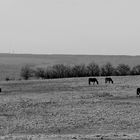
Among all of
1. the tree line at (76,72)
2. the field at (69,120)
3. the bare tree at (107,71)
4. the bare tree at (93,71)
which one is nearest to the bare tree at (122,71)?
the tree line at (76,72)

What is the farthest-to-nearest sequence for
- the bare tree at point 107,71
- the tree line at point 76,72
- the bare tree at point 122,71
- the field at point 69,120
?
the bare tree at point 107,71, the bare tree at point 122,71, the tree line at point 76,72, the field at point 69,120

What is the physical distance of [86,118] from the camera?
2122 centimetres

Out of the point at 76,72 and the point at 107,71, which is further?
the point at 107,71

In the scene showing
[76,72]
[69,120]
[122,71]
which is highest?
[122,71]

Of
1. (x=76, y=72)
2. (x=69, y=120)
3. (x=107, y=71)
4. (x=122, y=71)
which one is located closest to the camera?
(x=69, y=120)

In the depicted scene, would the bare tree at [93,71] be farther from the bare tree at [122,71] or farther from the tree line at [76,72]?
the bare tree at [122,71]

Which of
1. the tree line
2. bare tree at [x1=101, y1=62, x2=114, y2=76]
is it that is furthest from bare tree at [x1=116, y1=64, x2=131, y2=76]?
bare tree at [x1=101, y1=62, x2=114, y2=76]

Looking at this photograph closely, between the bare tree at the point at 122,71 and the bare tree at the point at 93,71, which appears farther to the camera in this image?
the bare tree at the point at 93,71

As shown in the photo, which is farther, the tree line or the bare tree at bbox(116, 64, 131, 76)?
the bare tree at bbox(116, 64, 131, 76)

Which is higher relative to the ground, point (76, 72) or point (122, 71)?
point (122, 71)

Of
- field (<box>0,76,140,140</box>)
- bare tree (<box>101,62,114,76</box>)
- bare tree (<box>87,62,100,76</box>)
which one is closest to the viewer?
field (<box>0,76,140,140</box>)

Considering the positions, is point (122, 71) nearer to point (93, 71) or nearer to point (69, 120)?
point (93, 71)

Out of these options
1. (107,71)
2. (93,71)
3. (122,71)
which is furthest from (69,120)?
(107,71)

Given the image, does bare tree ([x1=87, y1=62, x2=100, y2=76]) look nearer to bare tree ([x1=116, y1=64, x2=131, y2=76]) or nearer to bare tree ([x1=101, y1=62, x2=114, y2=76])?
bare tree ([x1=101, y1=62, x2=114, y2=76])
